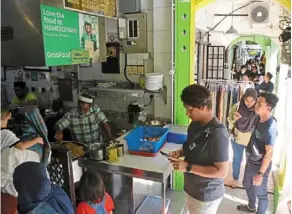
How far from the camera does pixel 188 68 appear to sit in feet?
10.1

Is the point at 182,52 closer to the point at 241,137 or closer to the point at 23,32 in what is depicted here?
the point at 241,137

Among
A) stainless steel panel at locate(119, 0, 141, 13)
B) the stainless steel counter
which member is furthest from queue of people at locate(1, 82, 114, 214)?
stainless steel panel at locate(119, 0, 141, 13)

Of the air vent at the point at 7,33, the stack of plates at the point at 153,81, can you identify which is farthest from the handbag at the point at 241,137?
the air vent at the point at 7,33

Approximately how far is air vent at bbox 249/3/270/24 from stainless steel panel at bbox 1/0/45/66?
2984 millimetres

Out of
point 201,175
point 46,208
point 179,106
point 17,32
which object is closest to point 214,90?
point 179,106

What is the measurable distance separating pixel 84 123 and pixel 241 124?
1.94m

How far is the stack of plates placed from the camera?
3.09 m

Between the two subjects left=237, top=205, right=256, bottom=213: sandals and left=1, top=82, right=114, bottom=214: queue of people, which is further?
left=237, top=205, right=256, bottom=213: sandals

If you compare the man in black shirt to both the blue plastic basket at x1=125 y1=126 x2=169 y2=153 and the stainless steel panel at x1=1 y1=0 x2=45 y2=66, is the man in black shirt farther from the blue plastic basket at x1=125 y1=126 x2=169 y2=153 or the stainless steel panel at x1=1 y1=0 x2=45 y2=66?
the stainless steel panel at x1=1 y1=0 x2=45 y2=66

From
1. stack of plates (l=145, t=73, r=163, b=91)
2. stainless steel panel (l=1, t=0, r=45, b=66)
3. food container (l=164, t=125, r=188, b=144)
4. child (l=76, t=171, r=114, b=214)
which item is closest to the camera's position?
child (l=76, t=171, r=114, b=214)

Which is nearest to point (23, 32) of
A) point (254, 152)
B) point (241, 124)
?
point (254, 152)

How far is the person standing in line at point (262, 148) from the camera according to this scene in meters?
2.53

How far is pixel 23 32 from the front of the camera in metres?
2.11

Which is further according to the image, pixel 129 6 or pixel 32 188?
pixel 129 6
